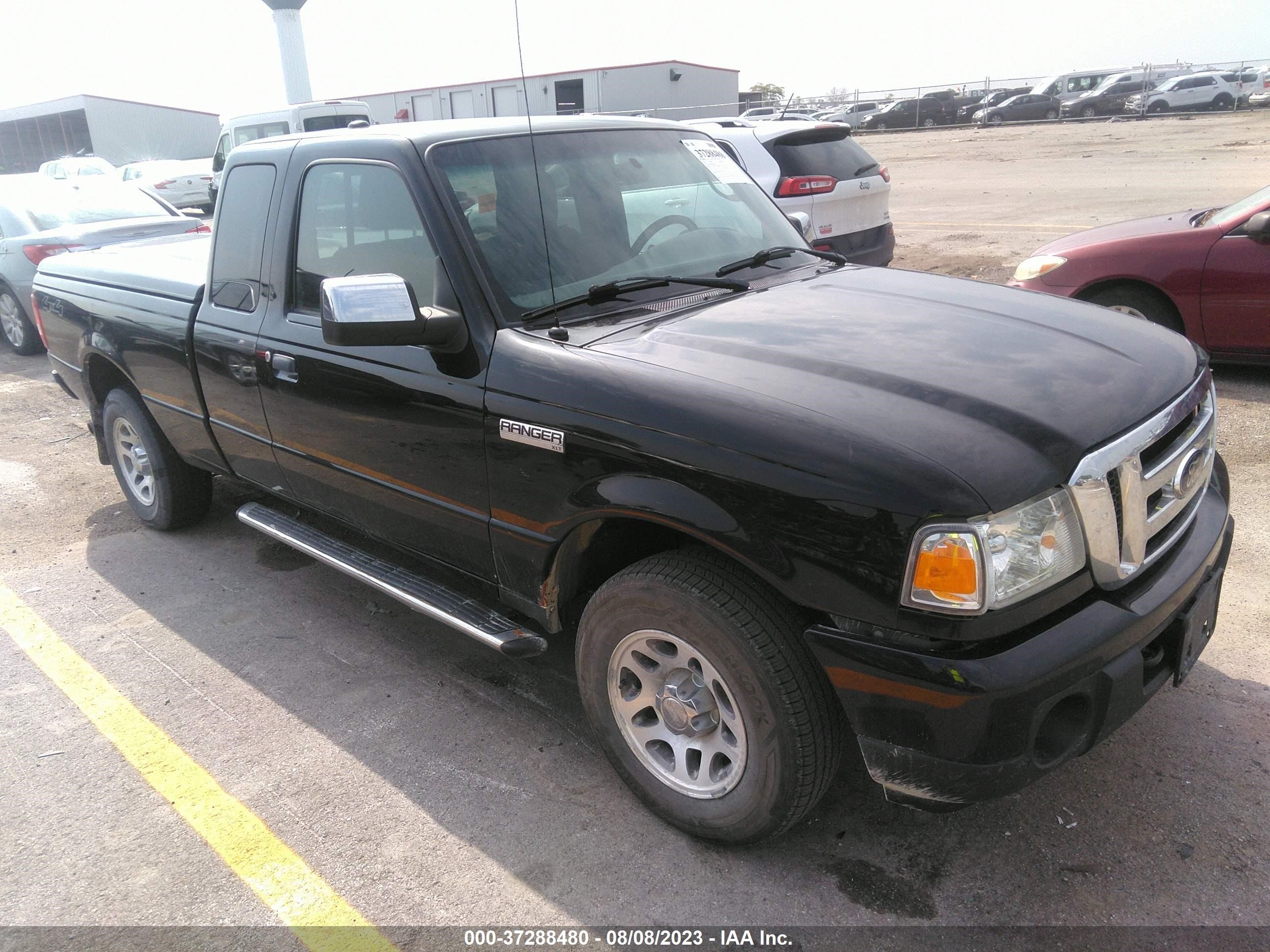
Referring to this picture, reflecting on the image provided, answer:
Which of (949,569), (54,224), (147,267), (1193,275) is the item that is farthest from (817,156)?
(54,224)

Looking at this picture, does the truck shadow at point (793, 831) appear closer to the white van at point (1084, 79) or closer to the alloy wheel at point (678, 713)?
the alloy wheel at point (678, 713)

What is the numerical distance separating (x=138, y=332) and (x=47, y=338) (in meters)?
1.45

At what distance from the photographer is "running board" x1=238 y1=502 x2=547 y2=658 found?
2938 millimetres

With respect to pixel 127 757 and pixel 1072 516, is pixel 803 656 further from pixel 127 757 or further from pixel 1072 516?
pixel 127 757

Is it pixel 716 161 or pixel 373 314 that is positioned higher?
pixel 716 161

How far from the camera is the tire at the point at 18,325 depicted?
9.73m

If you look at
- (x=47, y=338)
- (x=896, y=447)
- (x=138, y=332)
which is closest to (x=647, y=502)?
(x=896, y=447)

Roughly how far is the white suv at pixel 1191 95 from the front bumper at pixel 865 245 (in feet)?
99.7

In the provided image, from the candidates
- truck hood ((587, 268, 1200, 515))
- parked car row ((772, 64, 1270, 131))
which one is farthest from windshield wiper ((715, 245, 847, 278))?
parked car row ((772, 64, 1270, 131))

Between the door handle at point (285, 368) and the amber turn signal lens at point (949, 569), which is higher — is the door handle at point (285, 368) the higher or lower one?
the higher one

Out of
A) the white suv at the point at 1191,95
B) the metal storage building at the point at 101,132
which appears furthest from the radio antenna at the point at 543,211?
the metal storage building at the point at 101,132

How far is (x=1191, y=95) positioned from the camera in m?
32.6

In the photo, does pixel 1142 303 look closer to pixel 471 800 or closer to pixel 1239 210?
pixel 1239 210

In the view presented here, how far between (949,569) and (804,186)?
600cm
